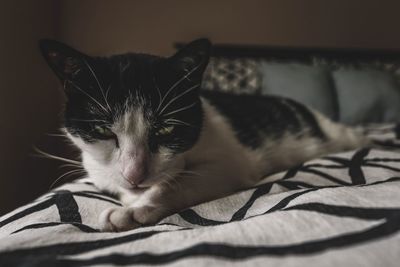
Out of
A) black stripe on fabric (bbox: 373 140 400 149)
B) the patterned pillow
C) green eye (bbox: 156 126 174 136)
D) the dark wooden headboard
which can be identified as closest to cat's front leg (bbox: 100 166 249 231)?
green eye (bbox: 156 126 174 136)

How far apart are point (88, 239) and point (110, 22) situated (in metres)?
2.18

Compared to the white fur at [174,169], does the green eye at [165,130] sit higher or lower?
higher

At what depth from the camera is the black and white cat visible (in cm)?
81

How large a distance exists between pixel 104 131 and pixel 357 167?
639 millimetres

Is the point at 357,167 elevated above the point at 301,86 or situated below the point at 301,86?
below

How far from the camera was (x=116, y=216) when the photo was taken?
0.74 m

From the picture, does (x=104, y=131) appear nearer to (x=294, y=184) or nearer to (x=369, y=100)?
(x=294, y=184)

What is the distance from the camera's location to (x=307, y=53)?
2730 millimetres

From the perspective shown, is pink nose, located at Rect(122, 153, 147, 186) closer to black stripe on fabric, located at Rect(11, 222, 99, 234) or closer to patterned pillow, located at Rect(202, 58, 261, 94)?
black stripe on fabric, located at Rect(11, 222, 99, 234)

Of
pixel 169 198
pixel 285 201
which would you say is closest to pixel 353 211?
pixel 285 201

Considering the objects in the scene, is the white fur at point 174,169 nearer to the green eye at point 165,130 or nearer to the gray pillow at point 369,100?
the green eye at point 165,130

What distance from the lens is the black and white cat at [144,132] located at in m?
0.81

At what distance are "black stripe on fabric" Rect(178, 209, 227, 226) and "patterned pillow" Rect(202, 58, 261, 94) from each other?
1468 mm

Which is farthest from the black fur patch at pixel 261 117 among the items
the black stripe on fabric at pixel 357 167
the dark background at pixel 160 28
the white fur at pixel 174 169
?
the dark background at pixel 160 28
